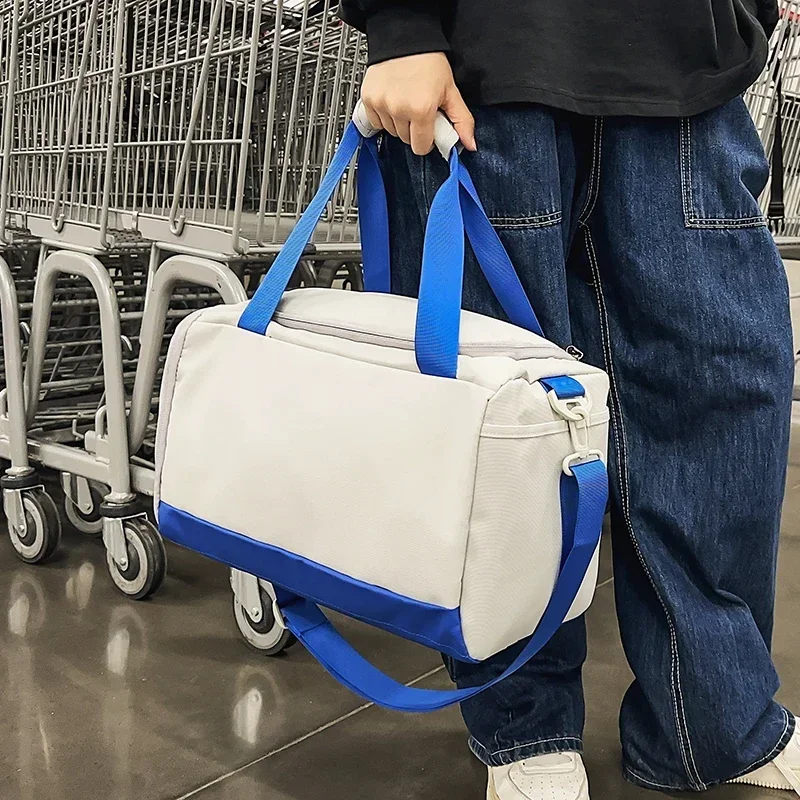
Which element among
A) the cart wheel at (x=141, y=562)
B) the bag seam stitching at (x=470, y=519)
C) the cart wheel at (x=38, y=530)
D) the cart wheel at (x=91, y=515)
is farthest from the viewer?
the cart wheel at (x=91, y=515)

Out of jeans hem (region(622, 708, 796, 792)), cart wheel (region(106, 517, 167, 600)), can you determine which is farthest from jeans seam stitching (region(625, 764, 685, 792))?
cart wheel (region(106, 517, 167, 600))

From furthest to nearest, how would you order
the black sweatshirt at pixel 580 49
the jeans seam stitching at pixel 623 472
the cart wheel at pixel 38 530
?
1. the cart wheel at pixel 38 530
2. the jeans seam stitching at pixel 623 472
3. the black sweatshirt at pixel 580 49

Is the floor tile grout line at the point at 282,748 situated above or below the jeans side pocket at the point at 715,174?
below

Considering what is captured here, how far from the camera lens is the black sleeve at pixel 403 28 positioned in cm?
84

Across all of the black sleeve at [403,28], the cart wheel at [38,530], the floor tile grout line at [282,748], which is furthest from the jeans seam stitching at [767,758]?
the cart wheel at [38,530]

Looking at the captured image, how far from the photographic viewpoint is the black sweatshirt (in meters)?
0.83

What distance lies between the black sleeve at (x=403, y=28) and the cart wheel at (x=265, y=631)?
0.72 meters

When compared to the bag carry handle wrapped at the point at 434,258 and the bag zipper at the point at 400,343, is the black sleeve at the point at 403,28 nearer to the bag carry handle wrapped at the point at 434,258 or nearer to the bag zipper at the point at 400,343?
the bag carry handle wrapped at the point at 434,258

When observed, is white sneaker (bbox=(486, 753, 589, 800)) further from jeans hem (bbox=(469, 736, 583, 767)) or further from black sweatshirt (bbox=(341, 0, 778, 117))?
black sweatshirt (bbox=(341, 0, 778, 117))

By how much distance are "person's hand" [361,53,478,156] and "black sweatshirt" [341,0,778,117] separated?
10mm

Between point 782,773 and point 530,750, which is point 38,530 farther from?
point 782,773

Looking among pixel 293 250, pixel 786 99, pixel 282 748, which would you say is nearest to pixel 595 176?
pixel 293 250

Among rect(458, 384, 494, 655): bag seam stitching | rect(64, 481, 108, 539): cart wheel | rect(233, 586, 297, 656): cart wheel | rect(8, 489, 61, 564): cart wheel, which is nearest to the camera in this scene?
rect(458, 384, 494, 655): bag seam stitching

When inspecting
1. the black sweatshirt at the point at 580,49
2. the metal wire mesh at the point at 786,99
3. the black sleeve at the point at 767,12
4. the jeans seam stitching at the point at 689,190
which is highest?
the metal wire mesh at the point at 786,99
